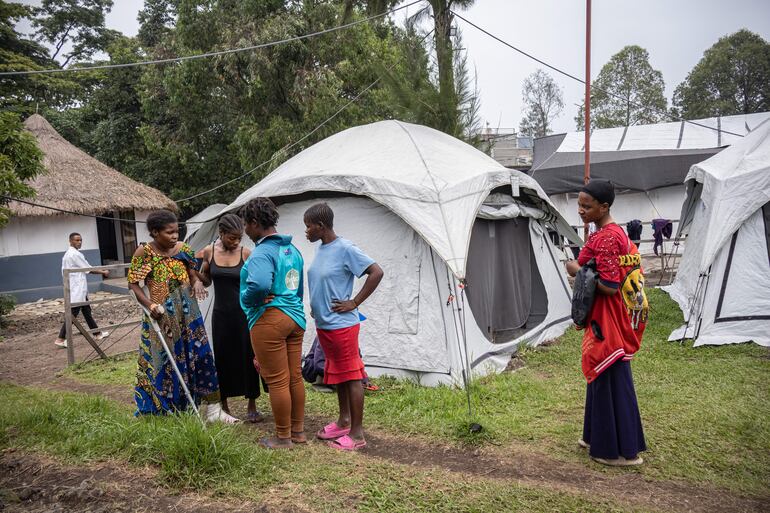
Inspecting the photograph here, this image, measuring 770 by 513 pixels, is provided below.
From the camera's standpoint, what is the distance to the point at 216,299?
4652mm

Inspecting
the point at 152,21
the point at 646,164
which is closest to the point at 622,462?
the point at 646,164

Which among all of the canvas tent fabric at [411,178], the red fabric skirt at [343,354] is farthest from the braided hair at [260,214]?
the canvas tent fabric at [411,178]

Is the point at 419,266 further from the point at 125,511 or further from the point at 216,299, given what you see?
the point at 125,511

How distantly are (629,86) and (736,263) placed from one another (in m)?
29.9

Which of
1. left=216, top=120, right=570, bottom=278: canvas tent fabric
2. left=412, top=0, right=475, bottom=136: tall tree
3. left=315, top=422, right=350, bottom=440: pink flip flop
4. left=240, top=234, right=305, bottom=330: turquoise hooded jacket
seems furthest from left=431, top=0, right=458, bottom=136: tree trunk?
left=315, top=422, right=350, bottom=440: pink flip flop

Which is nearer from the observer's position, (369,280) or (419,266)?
(369,280)

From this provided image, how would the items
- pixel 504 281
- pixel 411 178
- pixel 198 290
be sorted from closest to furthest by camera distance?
pixel 198 290
pixel 411 178
pixel 504 281

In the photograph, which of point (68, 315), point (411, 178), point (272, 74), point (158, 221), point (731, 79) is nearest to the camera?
point (158, 221)

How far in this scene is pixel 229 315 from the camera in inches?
182

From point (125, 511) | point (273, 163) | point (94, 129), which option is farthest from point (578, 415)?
point (94, 129)

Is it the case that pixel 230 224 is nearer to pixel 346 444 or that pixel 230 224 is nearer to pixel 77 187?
pixel 346 444

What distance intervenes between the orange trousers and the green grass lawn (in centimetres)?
96

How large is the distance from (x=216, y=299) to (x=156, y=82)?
46.6 feet

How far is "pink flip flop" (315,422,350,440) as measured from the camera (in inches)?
170
